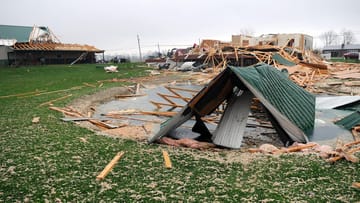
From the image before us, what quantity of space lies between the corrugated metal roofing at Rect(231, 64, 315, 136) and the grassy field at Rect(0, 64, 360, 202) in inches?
77.1

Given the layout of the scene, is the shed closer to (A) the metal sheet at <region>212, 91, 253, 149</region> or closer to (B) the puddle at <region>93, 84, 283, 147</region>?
(A) the metal sheet at <region>212, 91, 253, 149</region>

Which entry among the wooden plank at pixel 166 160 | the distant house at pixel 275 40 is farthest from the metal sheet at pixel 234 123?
the distant house at pixel 275 40

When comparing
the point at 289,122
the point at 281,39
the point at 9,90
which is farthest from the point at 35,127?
the point at 281,39

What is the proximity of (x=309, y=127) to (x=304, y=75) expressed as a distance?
39.2 feet

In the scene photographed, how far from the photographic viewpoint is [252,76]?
7.25 metres

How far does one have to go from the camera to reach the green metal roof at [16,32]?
117 feet

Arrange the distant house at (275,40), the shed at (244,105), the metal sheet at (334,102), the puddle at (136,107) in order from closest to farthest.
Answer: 1. the shed at (244,105)
2. the puddle at (136,107)
3. the metal sheet at (334,102)
4. the distant house at (275,40)

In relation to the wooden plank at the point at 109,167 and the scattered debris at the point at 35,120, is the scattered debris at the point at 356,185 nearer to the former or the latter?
the wooden plank at the point at 109,167

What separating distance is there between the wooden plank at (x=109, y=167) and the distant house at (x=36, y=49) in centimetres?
3066

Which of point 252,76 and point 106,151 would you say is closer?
point 106,151

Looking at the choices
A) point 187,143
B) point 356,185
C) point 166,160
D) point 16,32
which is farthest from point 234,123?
point 16,32

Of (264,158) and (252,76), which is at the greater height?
(252,76)

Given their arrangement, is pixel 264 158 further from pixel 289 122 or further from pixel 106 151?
pixel 106 151

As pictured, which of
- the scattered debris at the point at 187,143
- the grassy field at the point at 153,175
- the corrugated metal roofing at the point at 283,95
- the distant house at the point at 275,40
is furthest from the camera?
the distant house at the point at 275,40
